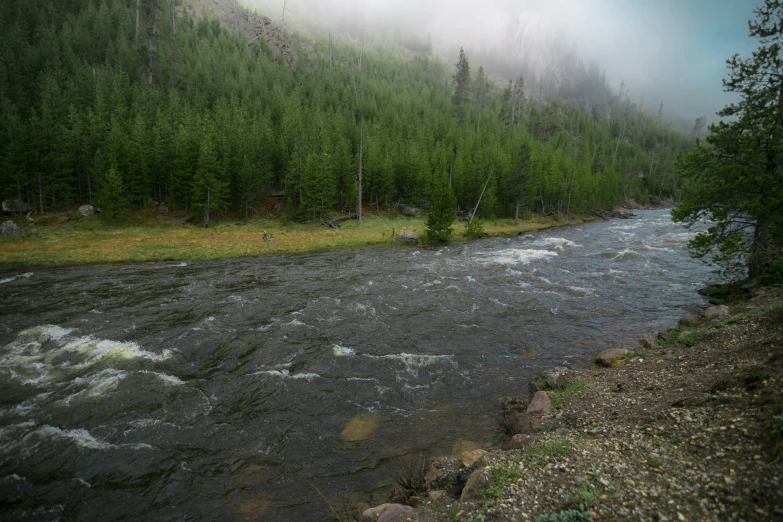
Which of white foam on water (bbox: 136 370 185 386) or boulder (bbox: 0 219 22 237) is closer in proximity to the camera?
white foam on water (bbox: 136 370 185 386)

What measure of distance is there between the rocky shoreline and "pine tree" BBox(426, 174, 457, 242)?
119 feet

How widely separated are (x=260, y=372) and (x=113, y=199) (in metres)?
53.5

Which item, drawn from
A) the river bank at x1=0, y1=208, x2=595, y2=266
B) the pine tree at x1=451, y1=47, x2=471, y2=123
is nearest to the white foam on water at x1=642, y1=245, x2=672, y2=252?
the river bank at x1=0, y1=208, x2=595, y2=266

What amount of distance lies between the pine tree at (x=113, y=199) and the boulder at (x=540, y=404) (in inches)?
2454

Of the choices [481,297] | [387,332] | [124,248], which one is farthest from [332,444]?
[124,248]

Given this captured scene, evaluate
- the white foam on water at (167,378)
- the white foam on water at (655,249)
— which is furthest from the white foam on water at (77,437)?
the white foam on water at (655,249)

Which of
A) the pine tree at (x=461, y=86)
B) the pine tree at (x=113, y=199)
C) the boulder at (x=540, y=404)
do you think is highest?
the pine tree at (x=461, y=86)

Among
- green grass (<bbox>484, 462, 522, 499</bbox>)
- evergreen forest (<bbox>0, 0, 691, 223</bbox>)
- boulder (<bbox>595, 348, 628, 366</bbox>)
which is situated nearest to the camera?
green grass (<bbox>484, 462, 522, 499</bbox>)

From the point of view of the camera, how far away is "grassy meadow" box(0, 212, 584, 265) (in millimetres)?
35781

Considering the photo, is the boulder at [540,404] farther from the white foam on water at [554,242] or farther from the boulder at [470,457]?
the white foam on water at [554,242]

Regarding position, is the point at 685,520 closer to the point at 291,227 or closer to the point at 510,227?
the point at 291,227

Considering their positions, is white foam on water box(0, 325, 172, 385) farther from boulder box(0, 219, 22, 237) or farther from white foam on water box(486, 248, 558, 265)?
boulder box(0, 219, 22, 237)

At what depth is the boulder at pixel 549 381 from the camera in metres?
13.3

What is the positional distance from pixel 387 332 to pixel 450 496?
39.1 feet
